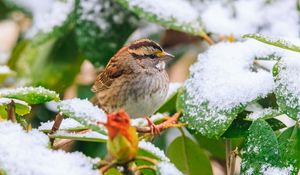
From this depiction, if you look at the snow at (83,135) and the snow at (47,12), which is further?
the snow at (47,12)

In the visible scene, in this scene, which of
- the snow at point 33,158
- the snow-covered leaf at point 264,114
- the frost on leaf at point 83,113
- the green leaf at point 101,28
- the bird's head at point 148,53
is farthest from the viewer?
the bird's head at point 148,53

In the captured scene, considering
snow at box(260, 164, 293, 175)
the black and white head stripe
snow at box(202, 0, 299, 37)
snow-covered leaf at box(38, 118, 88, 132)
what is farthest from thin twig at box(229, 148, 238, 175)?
the black and white head stripe

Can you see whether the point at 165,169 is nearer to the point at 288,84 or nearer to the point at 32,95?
the point at 32,95

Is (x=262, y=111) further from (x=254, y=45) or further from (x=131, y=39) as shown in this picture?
(x=131, y=39)

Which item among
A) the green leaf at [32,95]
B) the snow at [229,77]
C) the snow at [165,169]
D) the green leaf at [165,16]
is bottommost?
the snow at [165,169]

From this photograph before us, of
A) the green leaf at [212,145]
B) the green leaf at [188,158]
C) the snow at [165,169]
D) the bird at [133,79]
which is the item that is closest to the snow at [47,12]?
the bird at [133,79]

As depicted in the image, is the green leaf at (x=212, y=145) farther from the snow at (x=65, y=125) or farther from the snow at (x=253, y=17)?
the snow at (x=65, y=125)

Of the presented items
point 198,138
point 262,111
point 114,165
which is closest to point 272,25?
point 198,138

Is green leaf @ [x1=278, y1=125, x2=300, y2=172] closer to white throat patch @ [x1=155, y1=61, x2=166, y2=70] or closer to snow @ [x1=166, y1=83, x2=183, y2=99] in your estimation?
snow @ [x1=166, y1=83, x2=183, y2=99]
